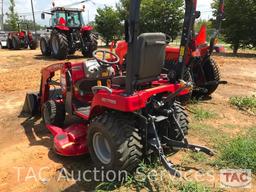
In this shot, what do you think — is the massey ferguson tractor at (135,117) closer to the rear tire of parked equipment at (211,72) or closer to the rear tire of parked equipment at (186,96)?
the rear tire of parked equipment at (186,96)

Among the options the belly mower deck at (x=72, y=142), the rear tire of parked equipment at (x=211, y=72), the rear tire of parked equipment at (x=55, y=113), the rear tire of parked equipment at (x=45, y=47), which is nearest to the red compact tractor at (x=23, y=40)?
the rear tire of parked equipment at (x=45, y=47)

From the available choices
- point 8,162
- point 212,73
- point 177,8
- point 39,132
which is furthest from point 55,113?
point 177,8

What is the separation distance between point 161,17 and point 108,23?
7090 mm

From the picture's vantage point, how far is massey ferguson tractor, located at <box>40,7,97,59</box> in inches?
569

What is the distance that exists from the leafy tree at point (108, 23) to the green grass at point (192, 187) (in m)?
25.8

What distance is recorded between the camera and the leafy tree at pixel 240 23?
18.2 meters

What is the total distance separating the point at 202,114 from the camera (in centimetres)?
614

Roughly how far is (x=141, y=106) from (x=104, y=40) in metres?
26.5

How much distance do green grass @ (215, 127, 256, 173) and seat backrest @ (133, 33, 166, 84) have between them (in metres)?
1.39

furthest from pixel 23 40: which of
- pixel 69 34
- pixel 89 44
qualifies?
pixel 89 44

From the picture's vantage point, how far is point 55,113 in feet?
17.4

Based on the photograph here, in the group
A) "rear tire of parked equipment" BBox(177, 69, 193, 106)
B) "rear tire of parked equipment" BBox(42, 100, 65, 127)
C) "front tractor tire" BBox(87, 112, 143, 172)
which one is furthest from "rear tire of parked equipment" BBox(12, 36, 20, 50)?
"front tractor tire" BBox(87, 112, 143, 172)

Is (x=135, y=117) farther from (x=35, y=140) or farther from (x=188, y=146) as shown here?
(x=35, y=140)

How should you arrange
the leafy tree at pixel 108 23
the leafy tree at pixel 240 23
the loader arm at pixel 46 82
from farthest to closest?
1. the leafy tree at pixel 108 23
2. the leafy tree at pixel 240 23
3. the loader arm at pixel 46 82
